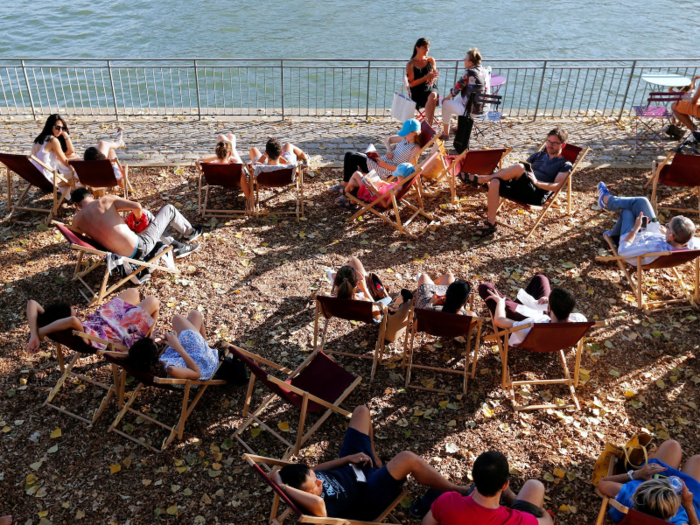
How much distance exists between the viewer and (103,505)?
4836 mm

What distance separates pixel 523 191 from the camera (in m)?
8.52

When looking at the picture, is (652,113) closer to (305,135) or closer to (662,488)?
(305,135)

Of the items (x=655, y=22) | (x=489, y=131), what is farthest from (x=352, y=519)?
(x=655, y=22)

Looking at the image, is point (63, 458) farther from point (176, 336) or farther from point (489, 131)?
point (489, 131)

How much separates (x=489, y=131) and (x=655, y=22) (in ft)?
75.8

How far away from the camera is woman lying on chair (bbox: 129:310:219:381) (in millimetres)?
5168

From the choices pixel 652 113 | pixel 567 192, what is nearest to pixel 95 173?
pixel 567 192

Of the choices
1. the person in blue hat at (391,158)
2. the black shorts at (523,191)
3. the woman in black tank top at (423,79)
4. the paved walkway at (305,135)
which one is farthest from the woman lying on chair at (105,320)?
the woman in black tank top at (423,79)

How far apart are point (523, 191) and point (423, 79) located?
12.8ft

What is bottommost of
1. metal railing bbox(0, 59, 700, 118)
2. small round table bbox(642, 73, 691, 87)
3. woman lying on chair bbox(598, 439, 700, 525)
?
metal railing bbox(0, 59, 700, 118)

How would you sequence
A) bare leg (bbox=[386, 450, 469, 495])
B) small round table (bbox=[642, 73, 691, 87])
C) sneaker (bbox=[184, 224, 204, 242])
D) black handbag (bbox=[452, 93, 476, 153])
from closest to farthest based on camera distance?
1. bare leg (bbox=[386, 450, 469, 495])
2. sneaker (bbox=[184, 224, 204, 242])
3. black handbag (bbox=[452, 93, 476, 153])
4. small round table (bbox=[642, 73, 691, 87])

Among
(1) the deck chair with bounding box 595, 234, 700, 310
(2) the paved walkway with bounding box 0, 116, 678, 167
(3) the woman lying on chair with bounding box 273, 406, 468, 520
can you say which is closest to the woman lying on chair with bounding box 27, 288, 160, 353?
(3) the woman lying on chair with bounding box 273, 406, 468, 520

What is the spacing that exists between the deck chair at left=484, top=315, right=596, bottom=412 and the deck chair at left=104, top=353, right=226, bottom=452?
9.32ft

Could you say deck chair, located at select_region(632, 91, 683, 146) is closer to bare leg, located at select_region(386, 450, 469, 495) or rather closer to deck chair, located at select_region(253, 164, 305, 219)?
deck chair, located at select_region(253, 164, 305, 219)
